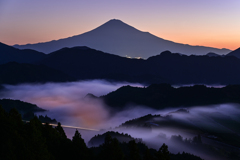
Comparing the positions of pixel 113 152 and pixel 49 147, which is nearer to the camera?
pixel 113 152

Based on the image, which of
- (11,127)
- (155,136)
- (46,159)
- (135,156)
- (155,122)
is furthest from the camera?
(155,122)

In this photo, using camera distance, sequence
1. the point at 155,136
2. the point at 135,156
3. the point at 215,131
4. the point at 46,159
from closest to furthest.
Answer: the point at 135,156 < the point at 46,159 < the point at 155,136 < the point at 215,131

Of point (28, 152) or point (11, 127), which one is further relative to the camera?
point (11, 127)

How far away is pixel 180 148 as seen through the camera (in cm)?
12888


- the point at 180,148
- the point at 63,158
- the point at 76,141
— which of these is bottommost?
the point at 180,148

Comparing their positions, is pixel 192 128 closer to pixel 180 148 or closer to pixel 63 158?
pixel 180 148

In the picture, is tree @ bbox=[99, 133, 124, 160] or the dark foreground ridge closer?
the dark foreground ridge


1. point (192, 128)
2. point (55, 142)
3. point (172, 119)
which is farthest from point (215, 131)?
point (55, 142)

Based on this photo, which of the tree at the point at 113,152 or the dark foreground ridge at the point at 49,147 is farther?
the tree at the point at 113,152

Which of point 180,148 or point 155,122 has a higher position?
point 155,122

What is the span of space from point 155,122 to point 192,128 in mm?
26183

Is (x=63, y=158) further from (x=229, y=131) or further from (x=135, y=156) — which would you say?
(x=229, y=131)

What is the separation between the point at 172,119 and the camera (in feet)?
627

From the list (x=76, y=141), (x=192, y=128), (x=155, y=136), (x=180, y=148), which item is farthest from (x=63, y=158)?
(x=192, y=128)
